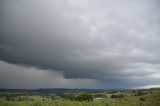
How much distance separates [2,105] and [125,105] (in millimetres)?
19506

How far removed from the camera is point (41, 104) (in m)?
36.6

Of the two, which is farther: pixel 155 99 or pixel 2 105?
pixel 155 99

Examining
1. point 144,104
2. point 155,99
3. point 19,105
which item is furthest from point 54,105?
point 155,99

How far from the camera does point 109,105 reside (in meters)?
41.4

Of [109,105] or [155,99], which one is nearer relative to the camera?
[109,105]

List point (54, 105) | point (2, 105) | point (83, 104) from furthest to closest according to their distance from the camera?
point (83, 104) → point (54, 105) → point (2, 105)

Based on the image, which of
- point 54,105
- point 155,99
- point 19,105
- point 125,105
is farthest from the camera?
point 155,99

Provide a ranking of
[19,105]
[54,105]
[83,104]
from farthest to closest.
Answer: [83,104], [54,105], [19,105]

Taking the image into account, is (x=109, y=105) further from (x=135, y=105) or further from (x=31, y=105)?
(x=31, y=105)

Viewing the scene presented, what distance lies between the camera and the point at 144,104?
4512 cm

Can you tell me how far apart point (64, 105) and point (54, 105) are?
1497mm

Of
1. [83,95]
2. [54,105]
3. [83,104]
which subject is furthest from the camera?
[83,95]

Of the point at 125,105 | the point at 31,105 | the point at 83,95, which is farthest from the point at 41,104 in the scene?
the point at 83,95

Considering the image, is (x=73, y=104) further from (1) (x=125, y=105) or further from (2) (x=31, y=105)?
(1) (x=125, y=105)
